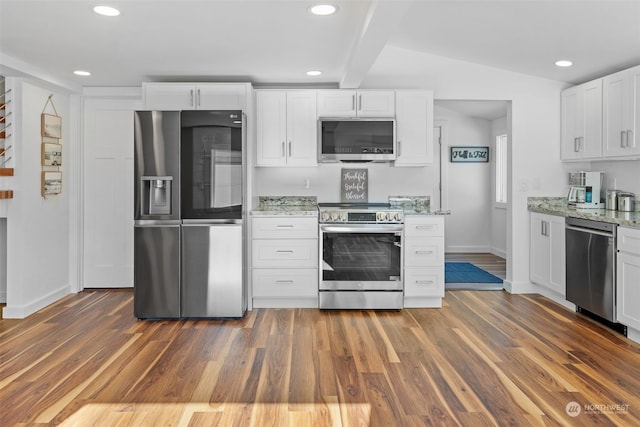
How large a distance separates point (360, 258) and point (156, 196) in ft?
6.16

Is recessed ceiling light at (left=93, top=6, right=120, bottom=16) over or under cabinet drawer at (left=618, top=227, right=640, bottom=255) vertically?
over

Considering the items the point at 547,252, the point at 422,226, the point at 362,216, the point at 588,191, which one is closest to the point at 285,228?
the point at 362,216

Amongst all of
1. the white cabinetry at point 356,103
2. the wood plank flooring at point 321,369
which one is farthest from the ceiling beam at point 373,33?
the wood plank flooring at point 321,369

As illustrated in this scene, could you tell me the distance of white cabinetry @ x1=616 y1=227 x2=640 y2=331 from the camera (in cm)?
330

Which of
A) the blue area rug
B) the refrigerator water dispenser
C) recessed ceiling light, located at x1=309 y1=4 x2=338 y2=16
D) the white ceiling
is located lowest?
the blue area rug

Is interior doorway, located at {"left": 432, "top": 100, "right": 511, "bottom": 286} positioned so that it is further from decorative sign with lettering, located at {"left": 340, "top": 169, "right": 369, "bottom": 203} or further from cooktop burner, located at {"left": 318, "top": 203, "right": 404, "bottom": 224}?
cooktop burner, located at {"left": 318, "top": 203, "right": 404, "bottom": 224}

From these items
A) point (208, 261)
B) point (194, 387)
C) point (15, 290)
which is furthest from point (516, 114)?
point (15, 290)

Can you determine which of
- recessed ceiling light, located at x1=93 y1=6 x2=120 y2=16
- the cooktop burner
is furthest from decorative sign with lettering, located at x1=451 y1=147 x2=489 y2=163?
recessed ceiling light, located at x1=93 y1=6 x2=120 y2=16

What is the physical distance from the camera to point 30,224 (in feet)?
14.0

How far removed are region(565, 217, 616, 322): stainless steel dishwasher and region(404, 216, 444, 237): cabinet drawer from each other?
110 centimetres

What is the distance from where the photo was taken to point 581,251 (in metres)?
3.94

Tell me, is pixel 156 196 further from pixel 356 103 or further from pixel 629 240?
pixel 629 240

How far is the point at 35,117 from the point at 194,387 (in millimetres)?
3115

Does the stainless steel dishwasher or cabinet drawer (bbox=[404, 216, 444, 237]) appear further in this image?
cabinet drawer (bbox=[404, 216, 444, 237])
